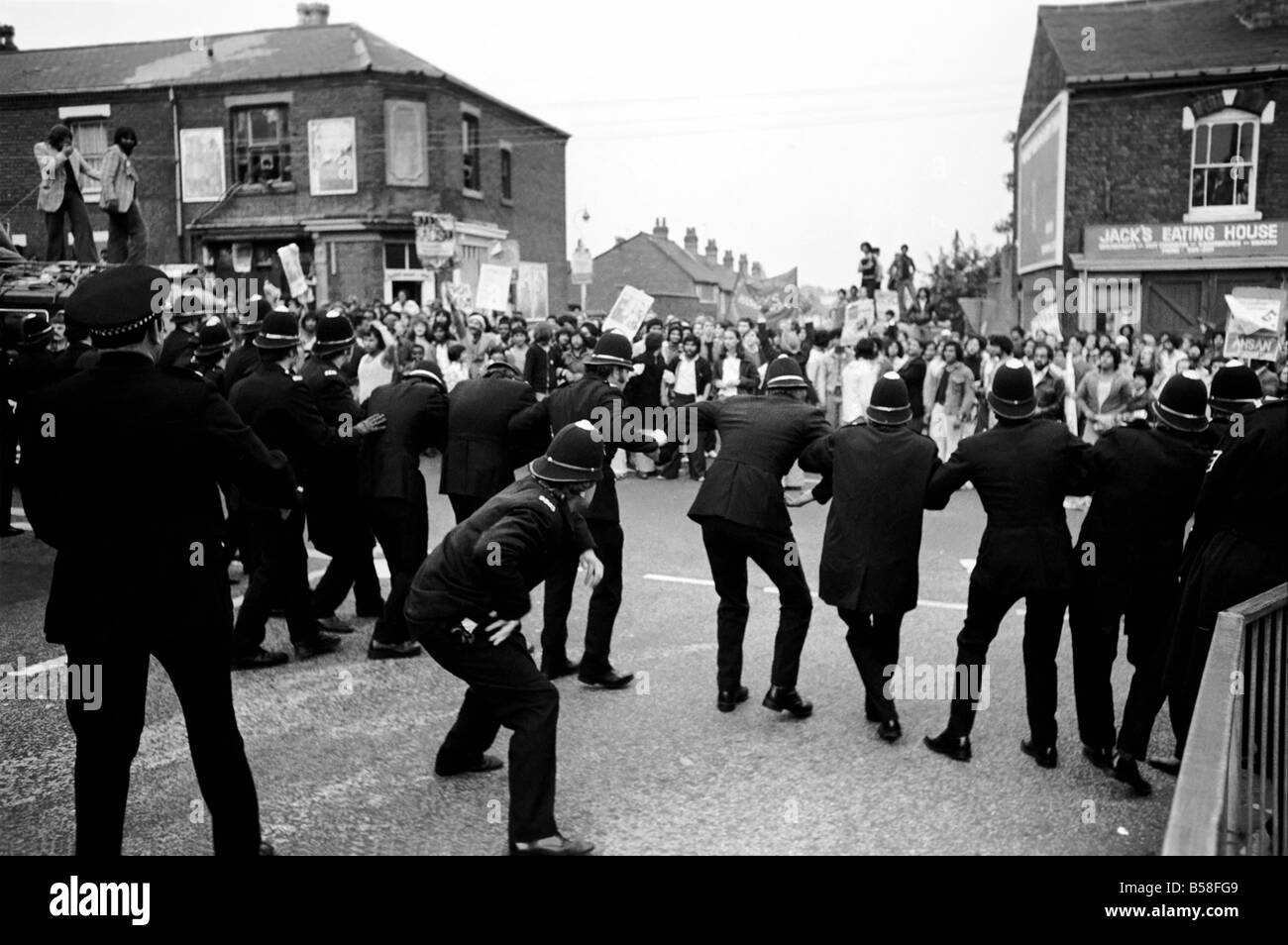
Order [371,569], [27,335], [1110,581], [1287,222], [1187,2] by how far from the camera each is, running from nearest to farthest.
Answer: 1. [1110,581]
2. [371,569]
3. [27,335]
4. [1287,222]
5. [1187,2]

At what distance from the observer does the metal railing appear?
8.68 ft

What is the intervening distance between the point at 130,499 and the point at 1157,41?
84.4 feet

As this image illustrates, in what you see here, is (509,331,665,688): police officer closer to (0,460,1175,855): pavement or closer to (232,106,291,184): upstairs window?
(0,460,1175,855): pavement

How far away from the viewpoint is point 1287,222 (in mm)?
22609

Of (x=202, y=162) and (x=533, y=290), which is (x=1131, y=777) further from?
(x=533, y=290)

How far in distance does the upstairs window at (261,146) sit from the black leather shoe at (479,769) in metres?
27.4

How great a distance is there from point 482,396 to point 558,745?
2557mm

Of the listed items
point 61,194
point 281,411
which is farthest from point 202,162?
point 281,411

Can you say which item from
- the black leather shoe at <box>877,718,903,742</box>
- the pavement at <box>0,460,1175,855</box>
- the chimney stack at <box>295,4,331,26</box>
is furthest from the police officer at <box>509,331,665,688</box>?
the chimney stack at <box>295,4,331,26</box>

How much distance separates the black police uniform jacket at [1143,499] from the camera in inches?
210

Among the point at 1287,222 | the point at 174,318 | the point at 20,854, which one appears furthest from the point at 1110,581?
the point at 1287,222

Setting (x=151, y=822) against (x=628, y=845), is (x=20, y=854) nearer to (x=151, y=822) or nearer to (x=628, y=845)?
(x=151, y=822)

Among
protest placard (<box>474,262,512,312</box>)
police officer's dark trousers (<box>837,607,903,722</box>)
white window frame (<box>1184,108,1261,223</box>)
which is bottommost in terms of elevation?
police officer's dark trousers (<box>837,607,903,722</box>)

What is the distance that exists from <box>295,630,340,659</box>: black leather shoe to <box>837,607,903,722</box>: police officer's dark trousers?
3.35 m
